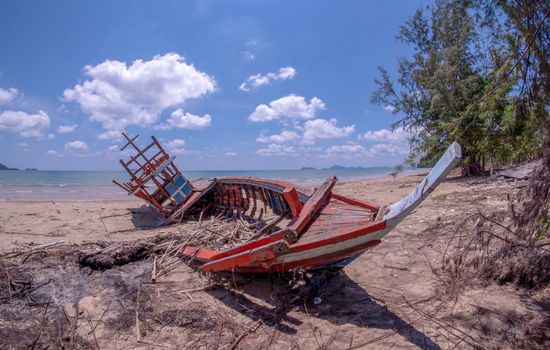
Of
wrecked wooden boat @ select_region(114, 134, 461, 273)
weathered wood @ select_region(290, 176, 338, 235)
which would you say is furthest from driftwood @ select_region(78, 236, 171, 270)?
weathered wood @ select_region(290, 176, 338, 235)

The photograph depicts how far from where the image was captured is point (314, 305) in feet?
12.8

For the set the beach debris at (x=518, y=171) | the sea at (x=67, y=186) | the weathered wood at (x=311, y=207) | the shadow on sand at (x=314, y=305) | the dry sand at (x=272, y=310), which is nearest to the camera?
the dry sand at (x=272, y=310)

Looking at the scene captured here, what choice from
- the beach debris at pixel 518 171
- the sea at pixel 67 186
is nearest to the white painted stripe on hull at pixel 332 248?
the beach debris at pixel 518 171

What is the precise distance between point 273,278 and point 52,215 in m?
9.49

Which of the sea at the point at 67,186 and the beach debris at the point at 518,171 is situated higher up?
the beach debris at the point at 518,171

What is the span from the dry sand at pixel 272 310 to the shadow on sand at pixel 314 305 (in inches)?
0.4

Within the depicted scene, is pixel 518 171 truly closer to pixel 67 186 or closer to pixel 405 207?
pixel 405 207

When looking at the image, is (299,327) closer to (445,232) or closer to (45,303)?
(45,303)

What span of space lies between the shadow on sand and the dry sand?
0.4 inches

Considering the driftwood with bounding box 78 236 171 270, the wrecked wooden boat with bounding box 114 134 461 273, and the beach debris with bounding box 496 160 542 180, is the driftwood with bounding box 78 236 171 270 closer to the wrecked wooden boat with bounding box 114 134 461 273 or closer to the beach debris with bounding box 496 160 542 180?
the wrecked wooden boat with bounding box 114 134 461 273

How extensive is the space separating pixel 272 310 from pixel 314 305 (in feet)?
1.61

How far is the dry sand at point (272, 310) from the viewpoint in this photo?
3.15 m

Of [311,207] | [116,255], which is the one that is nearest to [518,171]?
[311,207]

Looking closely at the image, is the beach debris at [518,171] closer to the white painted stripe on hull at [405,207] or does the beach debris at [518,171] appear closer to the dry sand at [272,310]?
the dry sand at [272,310]
